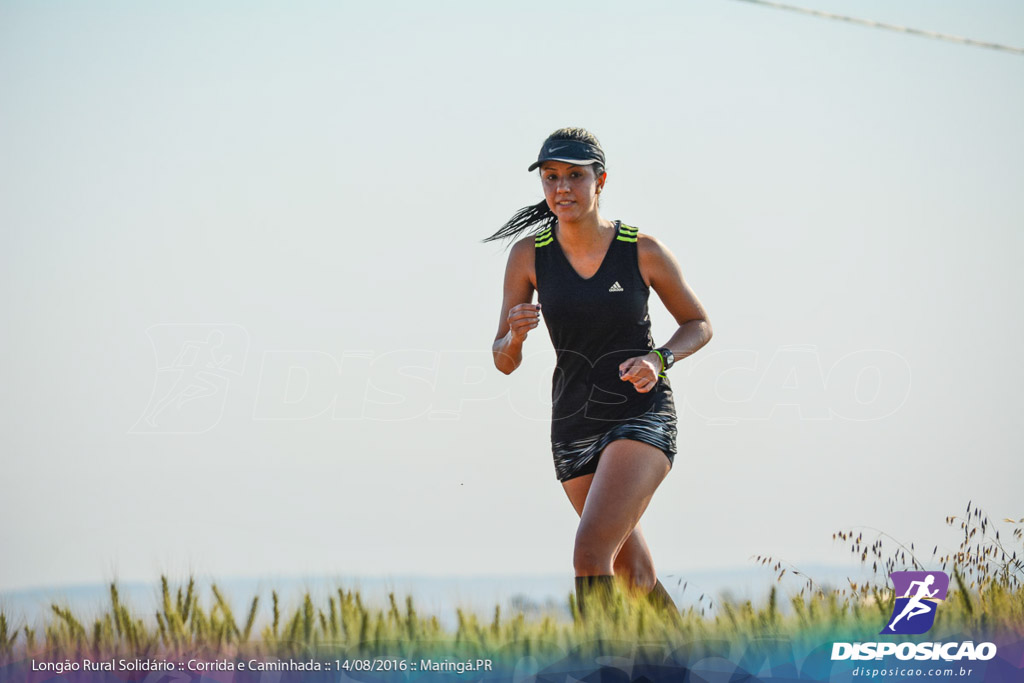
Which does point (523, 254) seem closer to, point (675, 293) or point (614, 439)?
point (675, 293)

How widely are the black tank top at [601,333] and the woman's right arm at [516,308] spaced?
11 cm

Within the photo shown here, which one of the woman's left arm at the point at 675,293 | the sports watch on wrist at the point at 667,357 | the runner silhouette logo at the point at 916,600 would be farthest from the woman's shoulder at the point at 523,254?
the runner silhouette logo at the point at 916,600

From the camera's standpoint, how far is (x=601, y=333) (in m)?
4.59

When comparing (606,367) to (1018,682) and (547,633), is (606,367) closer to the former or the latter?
(547,633)

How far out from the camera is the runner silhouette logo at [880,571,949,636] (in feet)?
14.6

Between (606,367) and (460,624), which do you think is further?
(606,367)

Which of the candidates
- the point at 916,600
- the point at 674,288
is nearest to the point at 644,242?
the point at 674,288

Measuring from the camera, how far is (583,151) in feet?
14.9

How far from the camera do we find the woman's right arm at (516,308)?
4332mm

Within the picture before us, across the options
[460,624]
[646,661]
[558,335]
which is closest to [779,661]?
[646,661]

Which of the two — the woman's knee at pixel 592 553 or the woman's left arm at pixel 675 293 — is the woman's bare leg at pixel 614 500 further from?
the woman's left arm at pixel 675 293

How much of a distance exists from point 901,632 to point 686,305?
144 centimetres

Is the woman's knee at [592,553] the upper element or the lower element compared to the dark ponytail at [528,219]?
lower

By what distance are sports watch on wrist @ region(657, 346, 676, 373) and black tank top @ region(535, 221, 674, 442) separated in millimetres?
151
